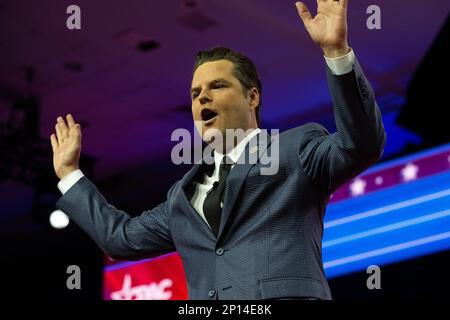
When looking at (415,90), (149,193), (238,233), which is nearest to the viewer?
(238,233)

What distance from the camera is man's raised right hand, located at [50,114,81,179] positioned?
78.6 inches

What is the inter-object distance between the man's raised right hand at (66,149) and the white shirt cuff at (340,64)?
776 millimetres

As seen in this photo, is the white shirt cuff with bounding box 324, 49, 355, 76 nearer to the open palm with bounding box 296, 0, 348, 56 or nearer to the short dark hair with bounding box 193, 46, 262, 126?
the open palm with bounding box 296, 0, 348, 56

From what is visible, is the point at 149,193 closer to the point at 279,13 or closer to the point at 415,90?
the point at 279,13

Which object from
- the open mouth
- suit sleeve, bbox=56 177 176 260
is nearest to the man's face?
the open mouth

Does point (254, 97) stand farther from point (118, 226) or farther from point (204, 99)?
point (118, 226)

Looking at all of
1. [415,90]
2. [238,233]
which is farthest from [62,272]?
[238,233]

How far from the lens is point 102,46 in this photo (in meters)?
5.43

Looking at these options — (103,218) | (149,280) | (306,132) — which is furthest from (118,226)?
(149,280)

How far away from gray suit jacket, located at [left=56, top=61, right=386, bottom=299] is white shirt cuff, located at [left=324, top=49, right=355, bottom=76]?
0.01m

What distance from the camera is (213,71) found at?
6.28ft

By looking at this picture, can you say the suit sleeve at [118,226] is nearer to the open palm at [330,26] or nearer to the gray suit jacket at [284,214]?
the gray suit jacket at [284,214]

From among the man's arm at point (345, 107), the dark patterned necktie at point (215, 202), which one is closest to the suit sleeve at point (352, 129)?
the man's arm at point (345, 107)

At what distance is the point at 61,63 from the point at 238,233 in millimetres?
4342
